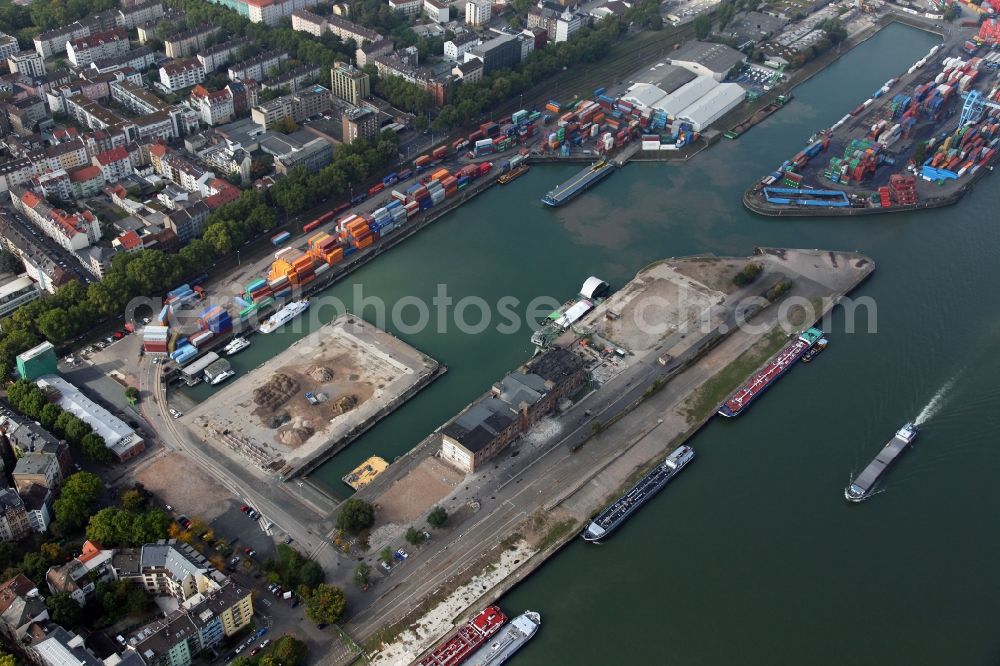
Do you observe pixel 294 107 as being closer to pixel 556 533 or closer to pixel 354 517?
pixel 354 517

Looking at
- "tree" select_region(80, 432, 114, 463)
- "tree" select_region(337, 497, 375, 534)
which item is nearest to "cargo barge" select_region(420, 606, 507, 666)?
"tree" select_region(337, 497, 375, 534)

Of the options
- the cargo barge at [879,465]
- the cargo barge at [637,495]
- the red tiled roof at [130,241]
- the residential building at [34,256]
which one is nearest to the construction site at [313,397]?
the cargo barge at [637,495]

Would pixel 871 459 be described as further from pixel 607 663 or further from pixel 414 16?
pixel 414 16

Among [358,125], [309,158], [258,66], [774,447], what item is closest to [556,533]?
[774,447]

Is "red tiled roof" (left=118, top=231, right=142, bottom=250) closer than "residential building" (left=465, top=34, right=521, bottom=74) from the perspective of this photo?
Yes

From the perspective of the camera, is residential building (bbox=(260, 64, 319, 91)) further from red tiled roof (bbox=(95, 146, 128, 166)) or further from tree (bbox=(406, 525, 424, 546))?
tree (bbox=(406, 525, 424, 546))
